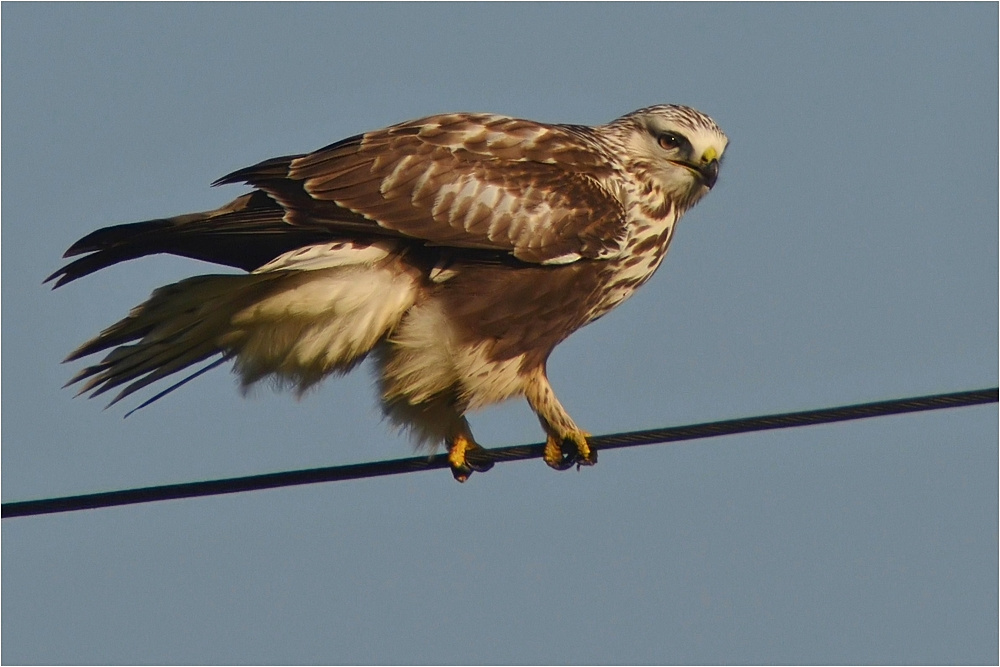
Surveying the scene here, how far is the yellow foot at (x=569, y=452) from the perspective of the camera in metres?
6.61

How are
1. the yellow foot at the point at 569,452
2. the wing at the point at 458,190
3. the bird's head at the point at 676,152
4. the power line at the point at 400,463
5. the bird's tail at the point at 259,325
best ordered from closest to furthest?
the power line at the point at 400,463 < the bird's tail at the point at 259,325 < the wing at the point at 458,190 < the yellow foot at the point at 569,452 < the bird's head at the point at 676,152

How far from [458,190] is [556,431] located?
1129 mm

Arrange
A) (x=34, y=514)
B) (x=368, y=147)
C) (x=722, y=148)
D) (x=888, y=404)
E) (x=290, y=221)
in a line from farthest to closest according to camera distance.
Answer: (x=722, y=148)
(x=368, y=147)
(x=290, y=221)
(x=34, y=514)
(x=888, y=404)

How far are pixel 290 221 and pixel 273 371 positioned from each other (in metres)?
0.70

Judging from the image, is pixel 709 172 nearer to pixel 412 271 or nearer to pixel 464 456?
pixel 412 271

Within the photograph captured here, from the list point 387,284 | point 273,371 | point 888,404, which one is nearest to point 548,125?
point 387,284

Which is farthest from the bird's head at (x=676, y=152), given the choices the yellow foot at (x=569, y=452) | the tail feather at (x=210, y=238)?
the tail feather at (x=210, y=238)

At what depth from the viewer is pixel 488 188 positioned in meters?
6.66

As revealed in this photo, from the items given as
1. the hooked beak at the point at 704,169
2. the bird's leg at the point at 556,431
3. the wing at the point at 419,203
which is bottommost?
the bird's leg at the point at 556,431

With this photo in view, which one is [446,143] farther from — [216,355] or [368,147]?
[216,355]

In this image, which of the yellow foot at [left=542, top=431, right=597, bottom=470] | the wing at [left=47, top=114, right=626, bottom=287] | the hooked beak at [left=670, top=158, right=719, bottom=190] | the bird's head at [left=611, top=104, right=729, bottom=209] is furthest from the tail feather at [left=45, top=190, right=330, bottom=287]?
the hooked beak at [left=670, top=158, right=719, bottom=190]

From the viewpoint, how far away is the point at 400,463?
5.51 metres

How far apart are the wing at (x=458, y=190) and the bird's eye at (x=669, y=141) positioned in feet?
1.43

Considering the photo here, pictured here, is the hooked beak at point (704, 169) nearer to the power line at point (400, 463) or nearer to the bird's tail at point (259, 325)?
the bird's tail at point (259, 325)
